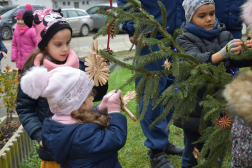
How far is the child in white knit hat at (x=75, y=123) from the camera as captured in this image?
159cm

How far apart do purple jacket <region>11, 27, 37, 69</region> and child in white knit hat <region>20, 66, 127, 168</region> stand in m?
4.20

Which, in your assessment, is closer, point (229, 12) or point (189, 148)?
point (189, 148)

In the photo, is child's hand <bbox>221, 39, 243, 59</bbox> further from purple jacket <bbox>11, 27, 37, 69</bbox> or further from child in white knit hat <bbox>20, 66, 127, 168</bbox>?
purple jacket <bbox>11, 27, 37, 69</bbox>

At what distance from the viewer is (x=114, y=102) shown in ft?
5.61

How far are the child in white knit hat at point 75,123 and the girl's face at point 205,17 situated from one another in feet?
3.20

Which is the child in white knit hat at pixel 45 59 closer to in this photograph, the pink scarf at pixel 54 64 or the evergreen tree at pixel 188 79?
the pink scarf at pixel 54 64

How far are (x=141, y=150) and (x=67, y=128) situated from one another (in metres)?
1.94

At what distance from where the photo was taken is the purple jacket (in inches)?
219

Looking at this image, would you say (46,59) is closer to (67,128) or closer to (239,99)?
(67,128)

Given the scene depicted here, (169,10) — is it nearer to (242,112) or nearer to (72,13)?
(242,112)

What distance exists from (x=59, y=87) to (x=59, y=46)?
701mm

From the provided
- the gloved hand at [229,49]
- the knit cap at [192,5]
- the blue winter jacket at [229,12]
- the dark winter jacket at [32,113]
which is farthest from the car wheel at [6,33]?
the gloved hand at [229,49]

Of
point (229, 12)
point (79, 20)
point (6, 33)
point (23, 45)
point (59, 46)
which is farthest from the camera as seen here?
point (79, 20)

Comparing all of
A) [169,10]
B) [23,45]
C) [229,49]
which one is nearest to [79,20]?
[23,45]
